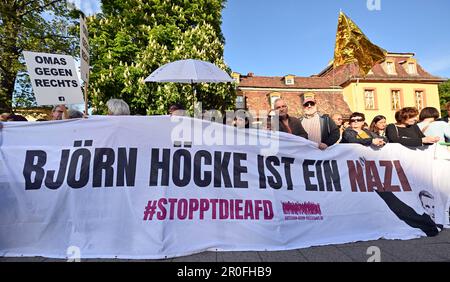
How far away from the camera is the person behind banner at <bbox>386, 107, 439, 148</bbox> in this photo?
16.2 ft

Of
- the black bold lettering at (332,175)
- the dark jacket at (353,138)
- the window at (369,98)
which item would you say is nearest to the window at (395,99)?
the window at (369,98)

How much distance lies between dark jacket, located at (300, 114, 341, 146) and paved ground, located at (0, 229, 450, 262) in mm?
1662

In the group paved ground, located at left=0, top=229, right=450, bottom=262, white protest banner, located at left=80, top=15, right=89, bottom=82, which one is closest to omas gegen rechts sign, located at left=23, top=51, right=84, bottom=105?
white protest banner, located at left=80, top=15, right=89, bottom=82

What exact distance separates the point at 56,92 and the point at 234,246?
3.65m

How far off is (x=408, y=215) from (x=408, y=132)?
53.5 inches

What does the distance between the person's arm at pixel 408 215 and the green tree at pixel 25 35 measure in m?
15.0

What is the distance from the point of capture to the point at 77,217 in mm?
3688

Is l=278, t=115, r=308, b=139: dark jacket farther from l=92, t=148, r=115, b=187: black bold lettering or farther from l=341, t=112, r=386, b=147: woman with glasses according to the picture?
l=92, t=148, r=115, b=187: black bold lettering

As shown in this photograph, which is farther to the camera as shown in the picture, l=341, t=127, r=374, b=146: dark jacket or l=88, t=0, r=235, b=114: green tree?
l=88, t=0, r=235, b=114: green tree

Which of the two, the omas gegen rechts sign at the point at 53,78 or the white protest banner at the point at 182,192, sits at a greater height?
the omas gegen rechts sign at the point at 53,78

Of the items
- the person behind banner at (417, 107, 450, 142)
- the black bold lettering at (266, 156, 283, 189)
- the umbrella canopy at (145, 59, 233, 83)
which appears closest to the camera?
the black bold lettering at (266, 156, 283, 189)

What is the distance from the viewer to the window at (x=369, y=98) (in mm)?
36250

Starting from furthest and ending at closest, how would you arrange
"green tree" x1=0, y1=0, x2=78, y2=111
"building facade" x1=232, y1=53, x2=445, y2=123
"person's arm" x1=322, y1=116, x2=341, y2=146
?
"building facade" x1=232, y1=53, x2=445, y2=123, "green tree" x1=0, y1=0, x2=78, y2=111, "person's arm" x1=322, y1=116, x2=341, y2=146

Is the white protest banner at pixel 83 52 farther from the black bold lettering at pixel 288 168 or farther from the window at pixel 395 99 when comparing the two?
the window at pixel 395 99
